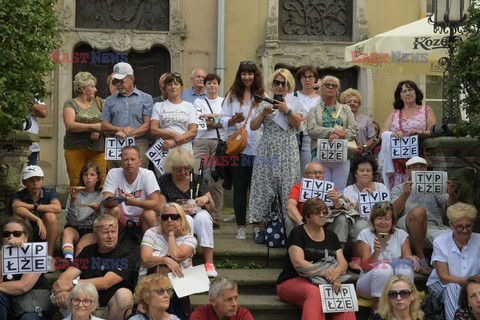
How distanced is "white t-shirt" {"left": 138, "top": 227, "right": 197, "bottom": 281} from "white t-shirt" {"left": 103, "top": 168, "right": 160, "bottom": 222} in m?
0.82

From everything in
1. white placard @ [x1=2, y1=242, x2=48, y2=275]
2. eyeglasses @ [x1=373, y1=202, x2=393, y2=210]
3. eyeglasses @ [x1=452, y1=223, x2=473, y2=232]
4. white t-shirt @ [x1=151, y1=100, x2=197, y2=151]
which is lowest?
white placard @ [x1=2, y1=242, x2=48, y2=275]

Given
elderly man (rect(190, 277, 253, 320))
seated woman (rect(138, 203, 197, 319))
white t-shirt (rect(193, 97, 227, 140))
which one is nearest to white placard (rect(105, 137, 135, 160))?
white t-shirt (rect(193, 97, 227, 140))

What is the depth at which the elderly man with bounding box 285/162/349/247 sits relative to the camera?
430 inches

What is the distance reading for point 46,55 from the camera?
11016mm

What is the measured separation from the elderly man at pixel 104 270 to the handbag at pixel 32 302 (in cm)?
15

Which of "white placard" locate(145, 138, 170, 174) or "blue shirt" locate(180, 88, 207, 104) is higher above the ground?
"blue shirt" locate(180, 88, 207, 104)

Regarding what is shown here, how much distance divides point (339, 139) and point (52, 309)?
3.72 meters

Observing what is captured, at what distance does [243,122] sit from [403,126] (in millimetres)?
1861

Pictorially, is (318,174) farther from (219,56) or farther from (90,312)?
(219,56)

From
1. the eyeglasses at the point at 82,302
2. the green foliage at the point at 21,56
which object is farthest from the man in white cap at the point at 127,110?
the eyeglasses at the point at 82,302

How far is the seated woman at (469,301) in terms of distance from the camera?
30.2 ft

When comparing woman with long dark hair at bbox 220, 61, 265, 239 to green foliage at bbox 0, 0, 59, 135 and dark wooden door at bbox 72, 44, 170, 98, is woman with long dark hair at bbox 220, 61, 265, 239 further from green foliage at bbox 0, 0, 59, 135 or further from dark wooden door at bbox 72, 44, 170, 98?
dark wooden door at bbox 72, 44, 170, 98

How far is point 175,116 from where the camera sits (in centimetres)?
1202

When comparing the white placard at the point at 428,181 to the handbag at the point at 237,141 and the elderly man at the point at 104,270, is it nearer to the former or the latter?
the handbag at the point at 237,141
